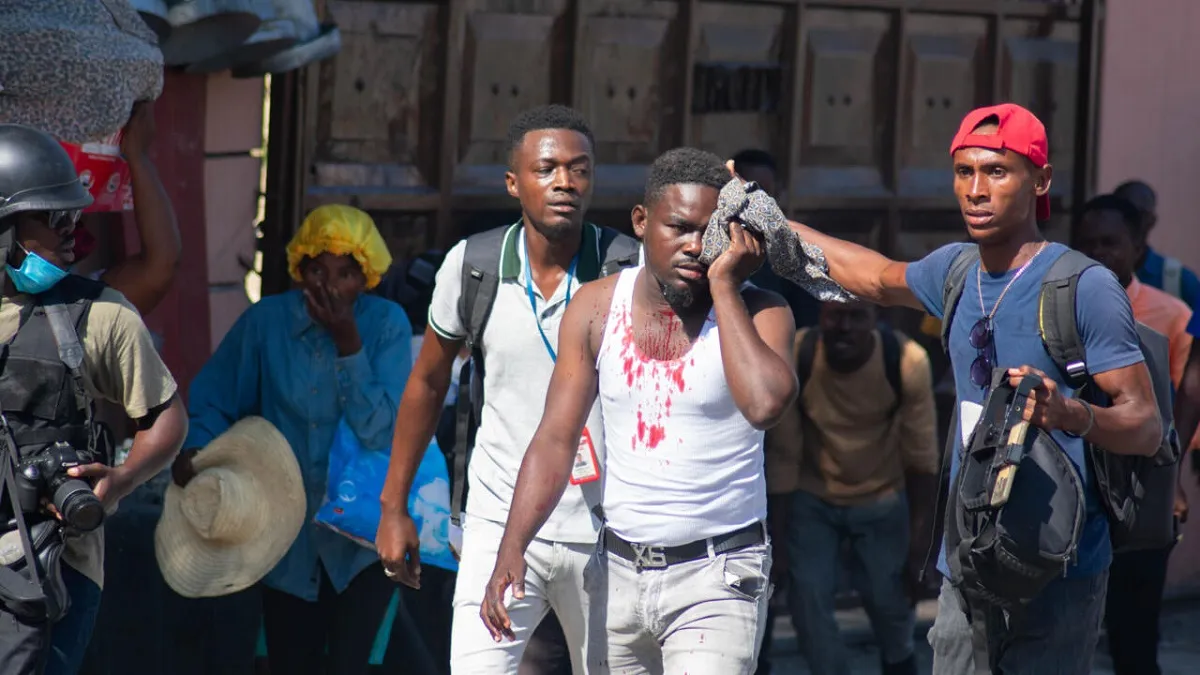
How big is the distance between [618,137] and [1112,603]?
2.75m

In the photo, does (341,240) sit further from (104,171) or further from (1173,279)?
(1173,279)

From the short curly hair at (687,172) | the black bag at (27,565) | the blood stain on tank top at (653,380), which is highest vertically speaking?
the short curly hair at (687,172)

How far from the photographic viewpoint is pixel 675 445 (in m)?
4.50

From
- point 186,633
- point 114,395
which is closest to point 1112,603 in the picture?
point 186,633

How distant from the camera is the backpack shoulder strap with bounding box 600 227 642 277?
205 inches

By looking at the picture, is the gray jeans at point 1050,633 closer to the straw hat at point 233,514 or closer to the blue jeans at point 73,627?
the blue jeans at point 73,627

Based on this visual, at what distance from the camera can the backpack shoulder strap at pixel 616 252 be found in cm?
520

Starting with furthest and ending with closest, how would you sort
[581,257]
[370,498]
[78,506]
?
[370,498] → [581,257] → [78,506]

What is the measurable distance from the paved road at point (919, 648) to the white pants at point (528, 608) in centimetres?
312

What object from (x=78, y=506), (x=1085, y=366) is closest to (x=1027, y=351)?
(x=1085, y=366)

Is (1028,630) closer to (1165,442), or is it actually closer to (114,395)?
(1165,442)

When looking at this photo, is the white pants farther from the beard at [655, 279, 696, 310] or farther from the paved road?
the paved road

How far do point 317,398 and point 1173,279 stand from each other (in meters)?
3.62

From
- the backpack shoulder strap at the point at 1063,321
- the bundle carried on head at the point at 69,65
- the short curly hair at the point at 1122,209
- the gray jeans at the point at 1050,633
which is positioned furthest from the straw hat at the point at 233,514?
the short curly hair at the point at 1122,209
